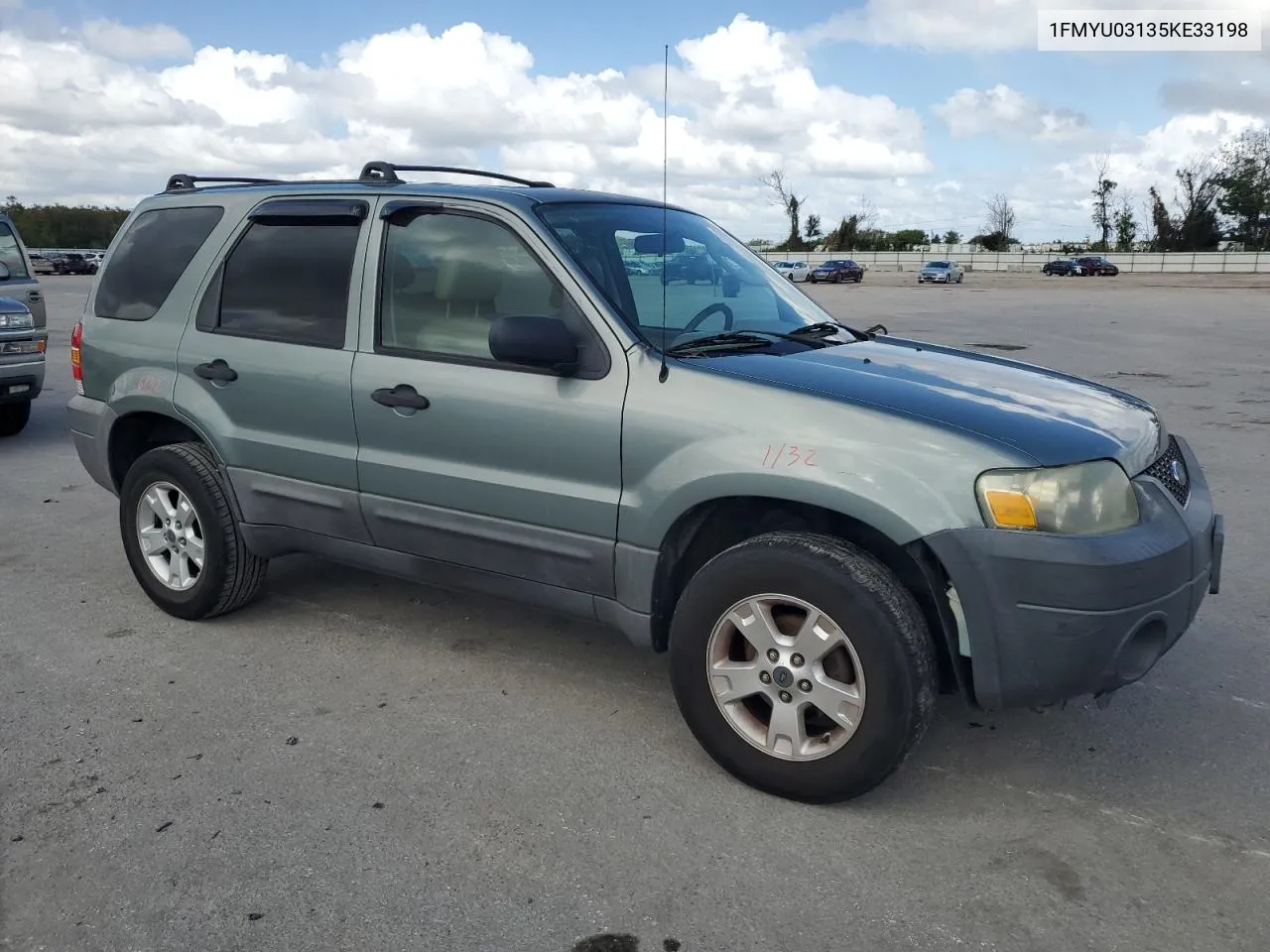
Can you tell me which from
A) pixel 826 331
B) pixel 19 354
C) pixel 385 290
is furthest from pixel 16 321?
pixel 826 331

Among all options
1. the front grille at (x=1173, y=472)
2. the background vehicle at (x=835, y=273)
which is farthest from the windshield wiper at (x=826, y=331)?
the background vehicle at (x=835, y=273)

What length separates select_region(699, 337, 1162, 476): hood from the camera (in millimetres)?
3139

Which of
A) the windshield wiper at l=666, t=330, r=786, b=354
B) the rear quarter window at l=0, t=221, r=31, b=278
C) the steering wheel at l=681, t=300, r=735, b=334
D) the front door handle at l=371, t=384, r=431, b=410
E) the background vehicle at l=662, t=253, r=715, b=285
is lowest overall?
the front door handle at l=371, t=384, r=431, b=410

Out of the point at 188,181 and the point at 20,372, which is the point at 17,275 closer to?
the point at 20,372

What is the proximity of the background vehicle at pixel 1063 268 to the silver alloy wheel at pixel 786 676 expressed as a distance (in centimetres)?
6311

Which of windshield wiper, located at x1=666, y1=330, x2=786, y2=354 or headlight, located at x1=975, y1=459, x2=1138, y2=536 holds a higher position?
windshield wiper, located at x1=666, y1=330, x2=786, y2=354

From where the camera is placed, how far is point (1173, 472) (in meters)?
3.56

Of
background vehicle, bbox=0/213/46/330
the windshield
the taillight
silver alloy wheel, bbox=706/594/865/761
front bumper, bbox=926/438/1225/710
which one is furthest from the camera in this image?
background vehicle, bbox=0/213/46/330

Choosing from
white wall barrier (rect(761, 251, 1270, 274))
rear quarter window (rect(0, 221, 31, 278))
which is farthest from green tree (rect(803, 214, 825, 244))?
rear quarter window (rect(0, 221, 31, 278))

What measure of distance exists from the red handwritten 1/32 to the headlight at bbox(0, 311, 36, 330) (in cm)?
767

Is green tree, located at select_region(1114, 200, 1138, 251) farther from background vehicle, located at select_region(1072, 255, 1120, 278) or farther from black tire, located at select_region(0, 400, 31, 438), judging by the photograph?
black tire, located at select_region(0, 400, 31, 438)

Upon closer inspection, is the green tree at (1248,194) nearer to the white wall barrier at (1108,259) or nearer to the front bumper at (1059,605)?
the white wall barrier at (1108,259)

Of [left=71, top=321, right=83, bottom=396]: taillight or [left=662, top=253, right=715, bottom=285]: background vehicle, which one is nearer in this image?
[left=662, top=253, right=715, bottom=285]: background vehicle

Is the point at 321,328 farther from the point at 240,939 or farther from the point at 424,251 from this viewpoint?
the point at 240,939
